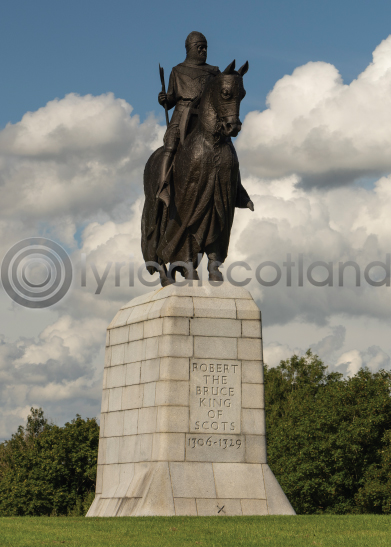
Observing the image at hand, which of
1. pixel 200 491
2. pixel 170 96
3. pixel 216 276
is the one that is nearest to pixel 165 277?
pixel 216 276

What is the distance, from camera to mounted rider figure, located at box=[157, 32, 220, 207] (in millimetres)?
18078

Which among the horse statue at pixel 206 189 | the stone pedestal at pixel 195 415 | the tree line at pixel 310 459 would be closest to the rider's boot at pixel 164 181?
the horse statue at pixel 206 189

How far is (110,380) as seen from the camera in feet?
61.7

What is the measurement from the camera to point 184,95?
18.8 m

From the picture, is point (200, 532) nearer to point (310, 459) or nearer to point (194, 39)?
point (194, 39)

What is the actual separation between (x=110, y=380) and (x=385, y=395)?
3612 centimetres

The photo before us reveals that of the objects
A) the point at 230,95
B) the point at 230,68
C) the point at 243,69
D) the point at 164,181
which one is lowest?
the point at 164,181

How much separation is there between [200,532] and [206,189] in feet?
25.8

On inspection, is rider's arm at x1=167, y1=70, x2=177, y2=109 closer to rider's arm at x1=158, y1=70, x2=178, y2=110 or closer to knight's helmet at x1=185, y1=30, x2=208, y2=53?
rider's arm at x1=158, y1=70, x2=178, y2=110

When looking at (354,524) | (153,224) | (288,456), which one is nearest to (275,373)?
(288,456)

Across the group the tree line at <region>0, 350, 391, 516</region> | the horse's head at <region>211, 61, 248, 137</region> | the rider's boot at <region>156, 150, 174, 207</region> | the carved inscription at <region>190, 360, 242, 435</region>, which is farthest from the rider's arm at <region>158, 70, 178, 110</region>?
the tree line at <region>0, 350, 391, 516</region>

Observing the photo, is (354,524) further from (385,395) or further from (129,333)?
(385,395)

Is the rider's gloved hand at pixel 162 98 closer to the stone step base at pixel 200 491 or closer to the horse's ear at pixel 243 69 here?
the horse's ear at pixel 243 69

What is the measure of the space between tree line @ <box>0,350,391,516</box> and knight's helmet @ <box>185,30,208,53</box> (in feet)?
109
